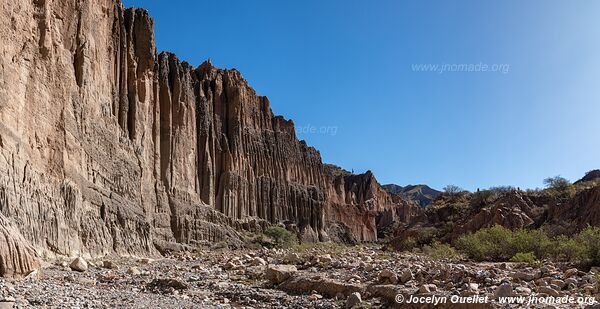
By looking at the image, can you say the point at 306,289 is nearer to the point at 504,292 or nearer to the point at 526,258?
the point at 504,292

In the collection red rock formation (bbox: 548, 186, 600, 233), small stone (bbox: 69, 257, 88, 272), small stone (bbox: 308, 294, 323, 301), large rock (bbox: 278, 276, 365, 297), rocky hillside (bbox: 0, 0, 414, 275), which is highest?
rocky hillside (bbox: 0, 0, 414, 275)

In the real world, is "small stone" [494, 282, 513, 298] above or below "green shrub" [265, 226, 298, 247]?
below

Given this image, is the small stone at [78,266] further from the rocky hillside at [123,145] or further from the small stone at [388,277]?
the small stone at [388,277]

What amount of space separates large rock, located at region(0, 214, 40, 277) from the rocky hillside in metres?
0.07

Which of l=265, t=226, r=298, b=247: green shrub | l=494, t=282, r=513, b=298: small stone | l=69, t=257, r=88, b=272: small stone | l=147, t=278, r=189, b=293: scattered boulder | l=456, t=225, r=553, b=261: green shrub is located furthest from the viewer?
l=265, t=226, r=298, b=247: green shrub

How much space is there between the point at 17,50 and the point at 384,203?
12969cm

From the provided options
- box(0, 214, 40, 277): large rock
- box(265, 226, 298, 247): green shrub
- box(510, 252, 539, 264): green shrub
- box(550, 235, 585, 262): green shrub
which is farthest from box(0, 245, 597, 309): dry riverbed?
box(265, 226, 298, 247): green shrub

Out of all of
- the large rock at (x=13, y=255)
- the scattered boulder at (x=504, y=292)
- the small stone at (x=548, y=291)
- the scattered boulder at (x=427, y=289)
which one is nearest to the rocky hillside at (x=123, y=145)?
the large rock at (x=13, y=255)

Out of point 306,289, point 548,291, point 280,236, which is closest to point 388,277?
point 306,289

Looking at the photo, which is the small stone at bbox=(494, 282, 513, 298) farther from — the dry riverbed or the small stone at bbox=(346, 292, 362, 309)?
the small stone at bbox=(346, 292, 362, 309)

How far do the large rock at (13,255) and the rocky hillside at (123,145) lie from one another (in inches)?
2.6

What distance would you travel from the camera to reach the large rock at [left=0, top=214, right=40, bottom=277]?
11727 millimetres

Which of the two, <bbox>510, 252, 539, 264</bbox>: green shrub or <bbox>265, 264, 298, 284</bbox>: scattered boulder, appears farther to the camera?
<bbox>510, 252, 539, 264</bbox>: green shrub

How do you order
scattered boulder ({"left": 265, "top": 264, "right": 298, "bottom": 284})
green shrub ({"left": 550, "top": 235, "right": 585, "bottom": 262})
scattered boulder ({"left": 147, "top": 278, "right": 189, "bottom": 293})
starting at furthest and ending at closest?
green shrub ({"left": 550, "top": 235, "right": 585, "bottom": 262}) → scattered boulder ({"left": 265, "top": 264, "right": 298, "bottom": 284}) → scattered boulder ({"left": 147, "top": 278, "right": 189, "bottom": 293})
